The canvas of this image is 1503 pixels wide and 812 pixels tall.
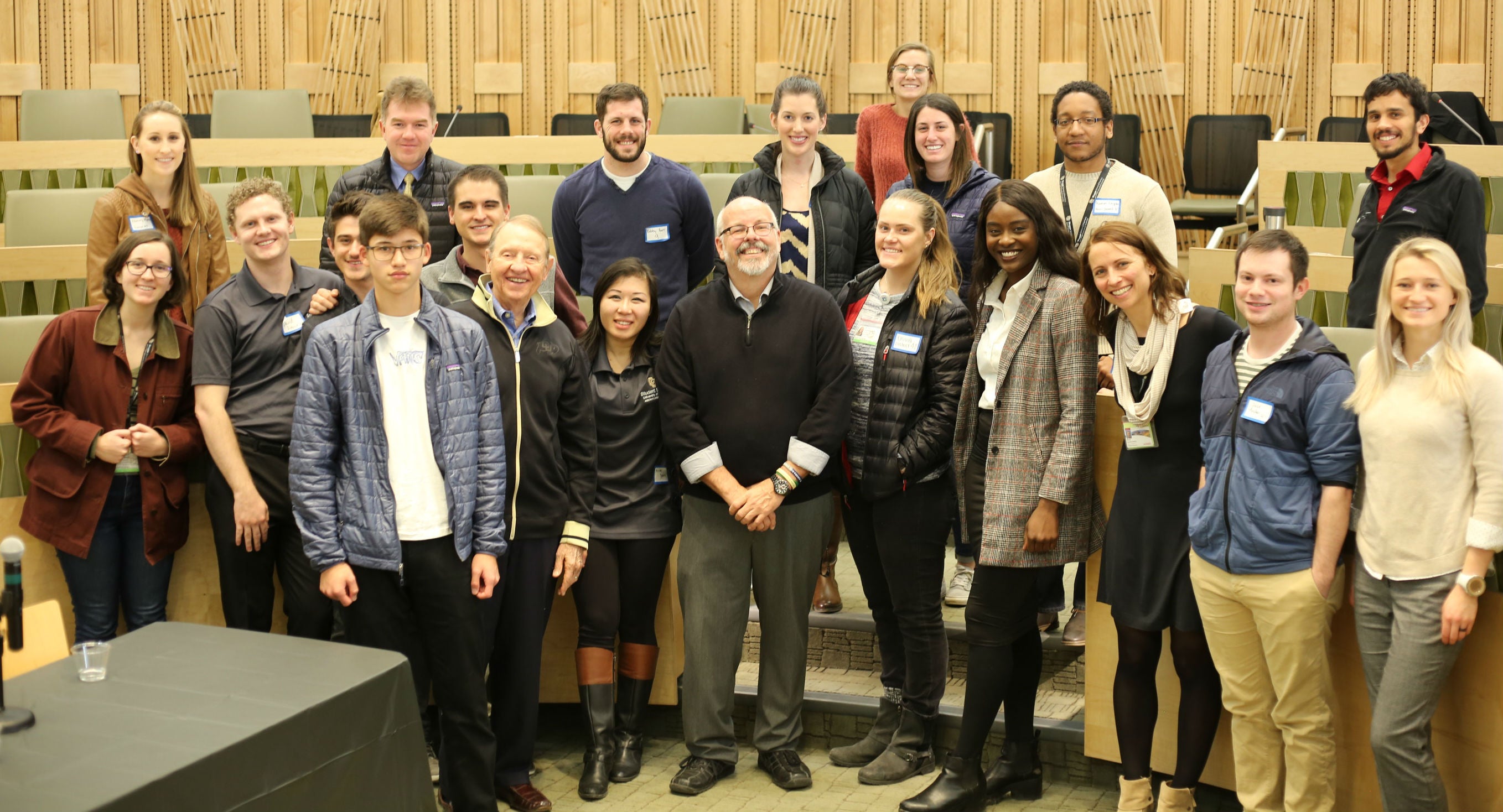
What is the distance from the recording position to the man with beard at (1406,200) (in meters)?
3.94

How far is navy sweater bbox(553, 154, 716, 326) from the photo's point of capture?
391cm

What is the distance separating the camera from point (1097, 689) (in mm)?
3260

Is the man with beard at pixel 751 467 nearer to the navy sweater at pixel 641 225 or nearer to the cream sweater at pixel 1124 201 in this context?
the navy sweater at pixel 641 225

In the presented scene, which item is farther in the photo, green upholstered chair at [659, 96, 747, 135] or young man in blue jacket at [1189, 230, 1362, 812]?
green upholstered chair at [659, 96, 747, 135]

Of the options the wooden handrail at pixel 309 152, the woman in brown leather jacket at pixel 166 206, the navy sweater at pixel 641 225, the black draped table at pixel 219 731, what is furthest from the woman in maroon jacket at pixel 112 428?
the wooden handrail at pixel 309 152

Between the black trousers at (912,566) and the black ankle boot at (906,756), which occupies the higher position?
the black trousers at (912,566)

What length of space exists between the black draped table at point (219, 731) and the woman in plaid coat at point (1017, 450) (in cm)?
131

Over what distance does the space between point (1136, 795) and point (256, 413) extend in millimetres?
2215

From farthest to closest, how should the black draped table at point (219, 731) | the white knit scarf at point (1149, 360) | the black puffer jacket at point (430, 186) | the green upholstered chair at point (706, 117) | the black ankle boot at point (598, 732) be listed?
the green upholstered chair at point (706, 117), the black puffer jacket at point (430, 186), the black ankle boot at point (598, 732), the white knit scarf at point (1149, 360), the black draped table at point (219, 731)

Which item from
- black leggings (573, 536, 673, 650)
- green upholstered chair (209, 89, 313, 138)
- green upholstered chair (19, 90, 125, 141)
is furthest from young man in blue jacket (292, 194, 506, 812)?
green upholstered chair (19, 90, 125, 141)

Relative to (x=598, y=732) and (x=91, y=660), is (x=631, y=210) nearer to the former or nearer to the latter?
(x=598, y=732)

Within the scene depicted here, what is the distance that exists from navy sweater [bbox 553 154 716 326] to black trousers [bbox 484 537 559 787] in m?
1.00

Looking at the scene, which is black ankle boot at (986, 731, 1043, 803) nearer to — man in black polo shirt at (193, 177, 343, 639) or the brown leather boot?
the brown leather boot

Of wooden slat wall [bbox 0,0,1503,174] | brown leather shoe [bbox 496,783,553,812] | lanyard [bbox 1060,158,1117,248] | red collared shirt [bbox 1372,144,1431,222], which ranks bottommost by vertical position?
brown leather shoe [bbox 496,783,553,812]
